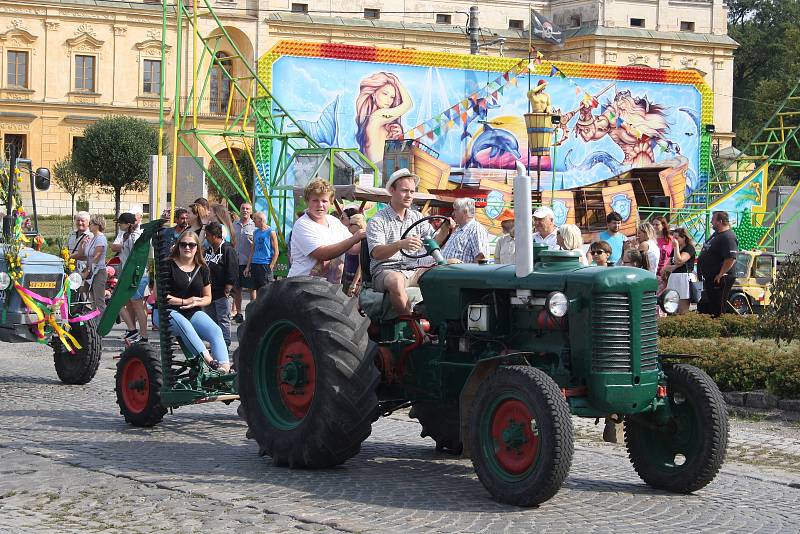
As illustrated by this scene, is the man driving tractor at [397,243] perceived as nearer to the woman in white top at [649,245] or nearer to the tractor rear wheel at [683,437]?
the tractor rear wheel at [683,437]

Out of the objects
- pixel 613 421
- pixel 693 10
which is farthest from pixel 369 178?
pixel 693 10

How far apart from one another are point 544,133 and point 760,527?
61.6ft

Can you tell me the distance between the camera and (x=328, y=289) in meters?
9.12

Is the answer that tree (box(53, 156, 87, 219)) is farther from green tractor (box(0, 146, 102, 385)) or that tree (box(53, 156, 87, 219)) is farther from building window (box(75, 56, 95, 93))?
green tractor (box(0, 146, 102, 385))

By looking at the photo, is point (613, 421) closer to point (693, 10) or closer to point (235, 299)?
point (235, 299)

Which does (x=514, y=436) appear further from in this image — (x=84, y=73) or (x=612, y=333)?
(x=84, y=73)

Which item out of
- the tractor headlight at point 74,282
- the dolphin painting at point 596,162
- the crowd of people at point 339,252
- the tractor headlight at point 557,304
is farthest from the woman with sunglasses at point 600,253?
the dolphin painting at point 596,162

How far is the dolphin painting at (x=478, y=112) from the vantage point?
120 feet

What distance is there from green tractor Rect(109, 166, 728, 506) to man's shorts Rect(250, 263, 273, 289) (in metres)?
11.2

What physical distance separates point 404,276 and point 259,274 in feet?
39.3

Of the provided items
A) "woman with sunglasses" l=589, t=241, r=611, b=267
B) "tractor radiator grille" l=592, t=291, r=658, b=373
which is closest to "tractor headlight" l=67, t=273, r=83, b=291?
"woman with sunglasses" l=589, t=241, r=611, b=267

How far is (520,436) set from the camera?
25.5ft

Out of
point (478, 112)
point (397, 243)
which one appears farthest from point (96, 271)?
point (478, 112)

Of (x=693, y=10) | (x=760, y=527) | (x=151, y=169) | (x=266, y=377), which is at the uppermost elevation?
(x=693, y=10)
